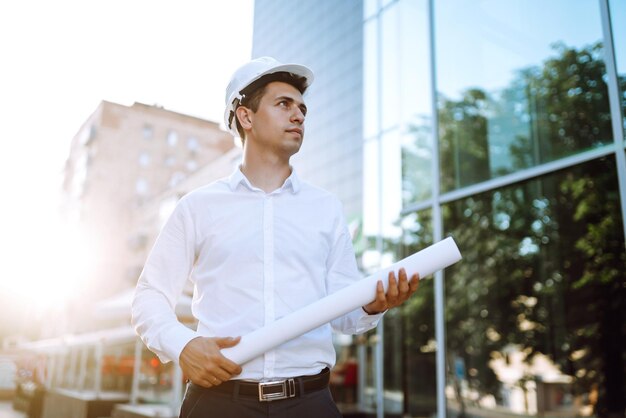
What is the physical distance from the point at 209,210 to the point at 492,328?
7.09 meters

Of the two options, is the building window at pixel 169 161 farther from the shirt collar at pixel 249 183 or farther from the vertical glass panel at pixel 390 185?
the shirt collar at pixel 249 183

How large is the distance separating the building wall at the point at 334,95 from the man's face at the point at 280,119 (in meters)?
6.13

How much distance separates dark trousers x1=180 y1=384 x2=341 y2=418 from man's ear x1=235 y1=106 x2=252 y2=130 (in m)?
0.76

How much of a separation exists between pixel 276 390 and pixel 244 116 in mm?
799

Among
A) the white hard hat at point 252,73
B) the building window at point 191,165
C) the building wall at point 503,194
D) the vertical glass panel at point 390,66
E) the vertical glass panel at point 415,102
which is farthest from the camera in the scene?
the building window at point 191,165

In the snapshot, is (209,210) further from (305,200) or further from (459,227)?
(459,227)

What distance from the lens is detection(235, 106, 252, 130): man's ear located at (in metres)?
1.67

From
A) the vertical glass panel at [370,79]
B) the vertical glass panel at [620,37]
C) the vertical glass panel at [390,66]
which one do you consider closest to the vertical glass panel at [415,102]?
the vertical glass panel at [390,66]

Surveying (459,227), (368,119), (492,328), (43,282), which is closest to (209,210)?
(459,227)

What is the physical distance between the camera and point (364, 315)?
1.47m

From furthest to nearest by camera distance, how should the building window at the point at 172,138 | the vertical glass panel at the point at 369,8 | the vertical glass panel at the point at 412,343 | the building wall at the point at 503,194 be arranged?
the building window at the point at 172,138, the vertical glass panel at the point at 369,8, the vertical glass panel at the point at 412,343, the building wall at the point at 503,194

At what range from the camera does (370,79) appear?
9.34m

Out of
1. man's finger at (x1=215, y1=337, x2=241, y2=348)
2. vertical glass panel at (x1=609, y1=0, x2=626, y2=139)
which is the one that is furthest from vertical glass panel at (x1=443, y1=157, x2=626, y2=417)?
man's finger at (x1=215, y1=337, x2=241, y2=348)

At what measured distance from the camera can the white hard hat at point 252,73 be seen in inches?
62.8
